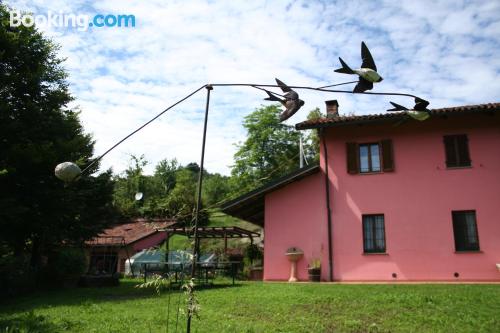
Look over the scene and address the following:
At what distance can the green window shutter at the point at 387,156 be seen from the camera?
47.5ft

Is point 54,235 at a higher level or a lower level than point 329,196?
lower

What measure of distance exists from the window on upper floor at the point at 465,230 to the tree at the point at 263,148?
75.8ft

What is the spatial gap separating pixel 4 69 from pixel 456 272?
16.4 metres

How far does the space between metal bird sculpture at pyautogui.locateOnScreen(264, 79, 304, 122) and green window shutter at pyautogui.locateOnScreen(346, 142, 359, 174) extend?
11545 millimetres

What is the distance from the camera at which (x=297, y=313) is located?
779 cm

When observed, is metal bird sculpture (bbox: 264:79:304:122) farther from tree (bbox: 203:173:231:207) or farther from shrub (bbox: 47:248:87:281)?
tree (bbox: 203:173:231:207)

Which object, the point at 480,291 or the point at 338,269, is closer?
the point at 480,291

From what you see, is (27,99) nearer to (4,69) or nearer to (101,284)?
(4,69)

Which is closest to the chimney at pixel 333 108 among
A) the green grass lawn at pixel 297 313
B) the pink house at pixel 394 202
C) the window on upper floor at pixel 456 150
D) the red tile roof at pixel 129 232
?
the pink house at pixel 394 202

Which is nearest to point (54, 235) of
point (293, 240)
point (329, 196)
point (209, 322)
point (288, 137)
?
point (293, 240)

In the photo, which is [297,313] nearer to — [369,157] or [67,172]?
[67,172]

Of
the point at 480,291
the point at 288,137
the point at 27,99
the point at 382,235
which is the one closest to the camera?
the point at 480,291

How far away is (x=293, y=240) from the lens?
48.8 ft

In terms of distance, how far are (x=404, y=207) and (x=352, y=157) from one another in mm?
2415
